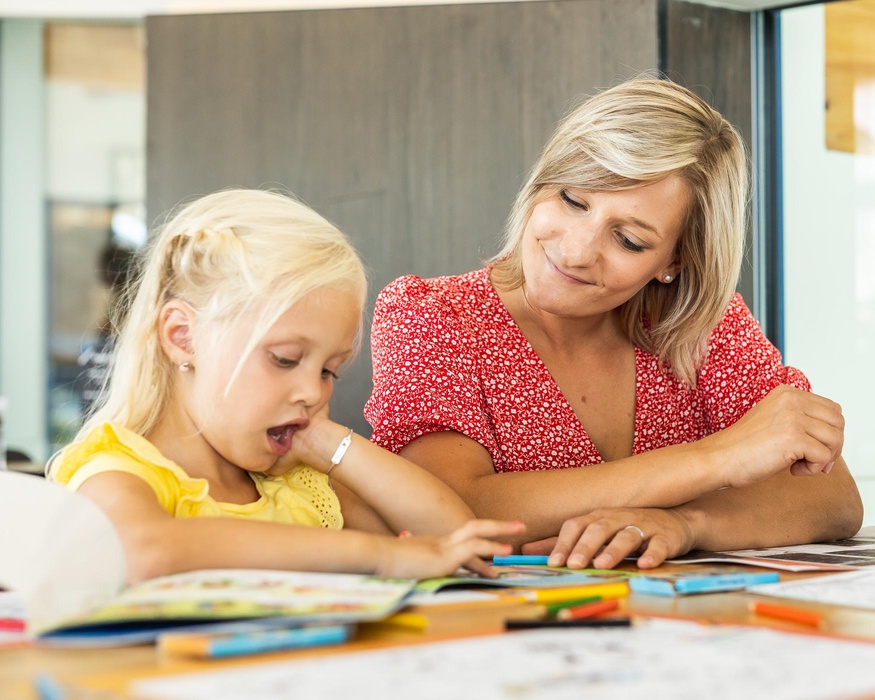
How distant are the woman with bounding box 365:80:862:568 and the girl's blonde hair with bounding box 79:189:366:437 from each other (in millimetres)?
318

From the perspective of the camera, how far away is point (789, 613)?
77cm

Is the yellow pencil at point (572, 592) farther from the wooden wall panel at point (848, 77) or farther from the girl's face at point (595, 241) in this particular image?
the wooden wall panel at point (848, 77)

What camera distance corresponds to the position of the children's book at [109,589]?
A: 683mm

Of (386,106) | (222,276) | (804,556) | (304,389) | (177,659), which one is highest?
(386,106)

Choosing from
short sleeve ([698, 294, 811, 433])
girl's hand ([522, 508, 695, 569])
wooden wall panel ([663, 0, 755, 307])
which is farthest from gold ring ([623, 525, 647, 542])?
wooden wall panel ([663, 0, 755, 307])

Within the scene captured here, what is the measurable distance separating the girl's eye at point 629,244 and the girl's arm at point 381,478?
46 cm

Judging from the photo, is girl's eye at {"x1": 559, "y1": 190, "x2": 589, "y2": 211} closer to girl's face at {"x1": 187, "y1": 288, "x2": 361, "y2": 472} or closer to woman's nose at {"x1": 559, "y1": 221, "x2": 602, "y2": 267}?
woman's nose at {"x1": 559, "y1": 221, "x2": 602, "y2": 267}

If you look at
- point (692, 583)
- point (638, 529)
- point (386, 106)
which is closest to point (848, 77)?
point (386, 106)

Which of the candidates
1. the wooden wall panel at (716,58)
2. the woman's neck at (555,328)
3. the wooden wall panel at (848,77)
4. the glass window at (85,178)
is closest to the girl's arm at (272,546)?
the woman's neck at (555,328)

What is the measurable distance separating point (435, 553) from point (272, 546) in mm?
136

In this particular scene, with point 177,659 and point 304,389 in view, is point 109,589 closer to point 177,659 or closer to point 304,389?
point 177,659

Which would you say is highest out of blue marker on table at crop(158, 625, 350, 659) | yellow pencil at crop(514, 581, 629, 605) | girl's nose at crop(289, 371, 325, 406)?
girl's nose at crop(289, 371, 325, 406)

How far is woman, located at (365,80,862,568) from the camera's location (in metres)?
1.32

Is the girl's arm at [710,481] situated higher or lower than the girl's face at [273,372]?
lower
